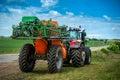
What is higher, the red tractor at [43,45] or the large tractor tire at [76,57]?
the red tractor at [43,45]

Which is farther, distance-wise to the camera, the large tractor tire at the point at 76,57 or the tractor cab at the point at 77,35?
the tractor cab at the point at 77,35

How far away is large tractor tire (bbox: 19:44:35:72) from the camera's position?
55.7 ft

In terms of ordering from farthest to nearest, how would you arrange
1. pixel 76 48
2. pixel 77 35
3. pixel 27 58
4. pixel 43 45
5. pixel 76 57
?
pixel 77 35 < pixel 76 48 < pixel 76 57 < pixel 27 58 < pixel 43 45

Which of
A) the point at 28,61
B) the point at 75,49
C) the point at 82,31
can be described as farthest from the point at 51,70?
the point at 82,31

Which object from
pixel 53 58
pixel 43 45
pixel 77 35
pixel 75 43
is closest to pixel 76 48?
pixel 75 43

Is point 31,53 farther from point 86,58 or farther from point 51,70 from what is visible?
point 86,58

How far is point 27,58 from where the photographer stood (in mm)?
17422

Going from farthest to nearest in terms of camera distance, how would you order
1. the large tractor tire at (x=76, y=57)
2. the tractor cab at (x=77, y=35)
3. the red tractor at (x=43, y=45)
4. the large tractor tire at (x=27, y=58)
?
the tractor cab at (x=77, y=35), the large tractor tire at (x=76, y=57), the large tractor tire at (x=27, y=58), the red tractor at (x=43, y=45)

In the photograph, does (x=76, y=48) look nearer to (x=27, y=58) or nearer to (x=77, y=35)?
(x=77, y=35)

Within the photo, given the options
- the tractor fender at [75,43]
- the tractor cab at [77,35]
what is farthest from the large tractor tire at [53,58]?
the tractor cab at [77,35]

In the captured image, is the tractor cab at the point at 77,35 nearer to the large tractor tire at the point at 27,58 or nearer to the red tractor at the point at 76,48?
the red tractor at the point at 76,48

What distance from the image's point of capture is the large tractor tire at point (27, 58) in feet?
55.7

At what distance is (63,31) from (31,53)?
7.22 feet

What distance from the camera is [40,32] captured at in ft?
52.2
